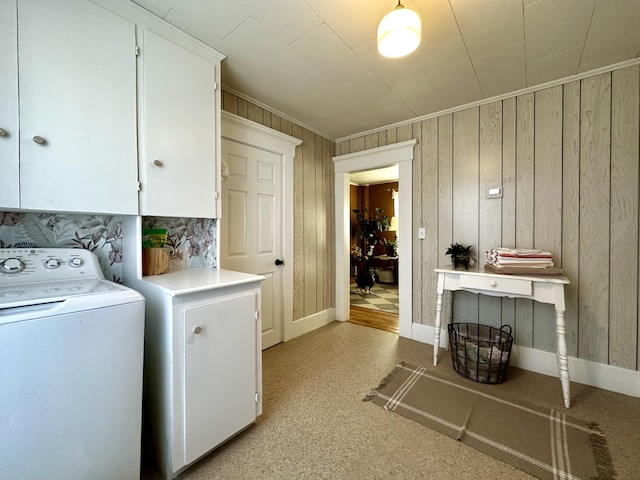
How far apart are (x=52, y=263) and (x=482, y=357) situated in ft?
8.94

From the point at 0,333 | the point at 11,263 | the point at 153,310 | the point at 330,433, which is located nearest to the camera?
the point at 0,333

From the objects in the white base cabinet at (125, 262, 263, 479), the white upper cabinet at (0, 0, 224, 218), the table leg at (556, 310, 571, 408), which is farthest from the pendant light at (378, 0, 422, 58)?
the table leg at (556, 310, 571, 408)

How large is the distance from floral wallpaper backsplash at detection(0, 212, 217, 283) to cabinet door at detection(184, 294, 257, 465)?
0.60 meters

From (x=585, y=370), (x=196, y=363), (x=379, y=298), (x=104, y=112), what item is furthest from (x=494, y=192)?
(x=104, y=112)

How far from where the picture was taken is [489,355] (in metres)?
1.96

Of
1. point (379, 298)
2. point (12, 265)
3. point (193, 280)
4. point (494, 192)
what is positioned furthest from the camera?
point (379, 298)

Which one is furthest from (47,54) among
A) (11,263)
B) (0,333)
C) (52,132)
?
(0,333)

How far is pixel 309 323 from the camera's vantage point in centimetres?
301

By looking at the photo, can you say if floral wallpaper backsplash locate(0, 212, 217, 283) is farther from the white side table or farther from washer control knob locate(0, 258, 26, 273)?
the white side table

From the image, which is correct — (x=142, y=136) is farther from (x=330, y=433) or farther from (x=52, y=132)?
(x=330, y=433)

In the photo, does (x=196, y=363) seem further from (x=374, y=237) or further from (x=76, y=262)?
(x=374, y=237)

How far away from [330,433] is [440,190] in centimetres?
228

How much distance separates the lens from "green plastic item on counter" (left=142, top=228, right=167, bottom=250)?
1.64 meters

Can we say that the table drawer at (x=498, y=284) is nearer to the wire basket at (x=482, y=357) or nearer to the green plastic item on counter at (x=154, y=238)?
the wire basket at (x=482, y=357)
